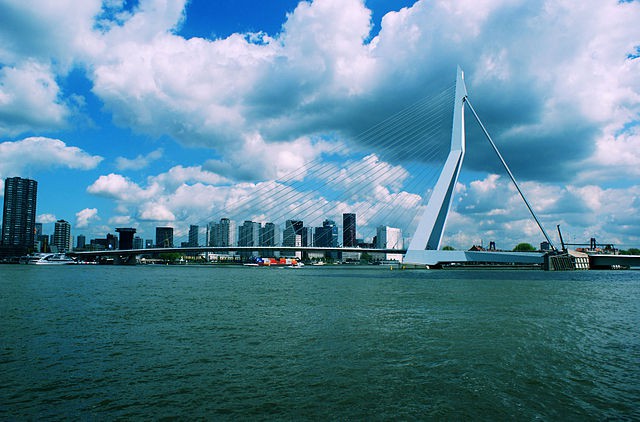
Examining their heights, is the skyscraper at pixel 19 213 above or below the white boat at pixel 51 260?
above

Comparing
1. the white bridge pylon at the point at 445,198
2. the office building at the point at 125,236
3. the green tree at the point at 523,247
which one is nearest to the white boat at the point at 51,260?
the office building at the point at 125,236

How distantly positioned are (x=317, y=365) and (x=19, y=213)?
609 ft

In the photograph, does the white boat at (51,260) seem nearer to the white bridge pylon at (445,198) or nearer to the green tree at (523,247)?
the white bridge pylon at (445,198)

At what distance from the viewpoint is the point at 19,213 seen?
15875 cm

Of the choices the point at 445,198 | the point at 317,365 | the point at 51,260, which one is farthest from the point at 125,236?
the point at 317,365

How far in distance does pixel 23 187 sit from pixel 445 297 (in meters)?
182

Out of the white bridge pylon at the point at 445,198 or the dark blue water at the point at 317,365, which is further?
the white bridge pylon at the point at 445,198

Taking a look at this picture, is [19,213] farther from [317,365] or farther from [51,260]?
[317,365]

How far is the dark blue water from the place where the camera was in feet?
22.0

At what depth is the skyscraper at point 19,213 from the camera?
156m

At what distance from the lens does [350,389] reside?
7.56 metres

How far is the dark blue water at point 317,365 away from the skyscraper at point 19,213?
168499mm

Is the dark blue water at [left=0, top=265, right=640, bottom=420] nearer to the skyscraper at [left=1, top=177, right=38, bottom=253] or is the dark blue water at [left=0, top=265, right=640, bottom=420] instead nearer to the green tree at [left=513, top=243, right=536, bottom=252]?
the green tree at [left=513, top=243, right=536, bottom=252]

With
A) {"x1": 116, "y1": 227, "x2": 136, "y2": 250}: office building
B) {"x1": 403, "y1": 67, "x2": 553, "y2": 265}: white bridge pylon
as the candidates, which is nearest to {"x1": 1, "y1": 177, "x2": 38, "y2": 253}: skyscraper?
{"x1": 116, "y1": 227, "x2": 136, "y2": 250}: office building
